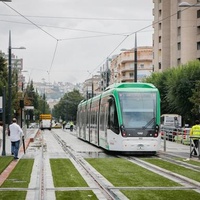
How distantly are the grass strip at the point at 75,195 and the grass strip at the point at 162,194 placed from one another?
80 centimetres

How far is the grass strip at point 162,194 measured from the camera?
39.7 ft

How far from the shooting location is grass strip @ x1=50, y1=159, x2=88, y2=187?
1475 cm

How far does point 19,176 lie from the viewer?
55.1ft

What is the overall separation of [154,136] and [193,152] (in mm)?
1944

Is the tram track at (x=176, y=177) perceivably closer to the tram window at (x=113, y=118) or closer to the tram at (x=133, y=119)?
the tram at (x=133, y=119)

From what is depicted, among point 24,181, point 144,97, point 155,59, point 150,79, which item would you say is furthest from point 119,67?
point 24,181

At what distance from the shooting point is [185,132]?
132ft

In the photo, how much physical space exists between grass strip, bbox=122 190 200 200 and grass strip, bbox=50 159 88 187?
80.6 inches

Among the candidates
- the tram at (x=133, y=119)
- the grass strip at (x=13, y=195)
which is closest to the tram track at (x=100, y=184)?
the grass strip at (x=13, y=195)

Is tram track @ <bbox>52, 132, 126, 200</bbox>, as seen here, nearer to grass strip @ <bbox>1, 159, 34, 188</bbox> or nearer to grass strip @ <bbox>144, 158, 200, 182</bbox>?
grass strip @ <bbox>1, 159, 34, 188</bbox>

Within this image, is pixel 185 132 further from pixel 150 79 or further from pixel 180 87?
pixel 150 79

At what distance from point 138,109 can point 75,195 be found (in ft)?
47.8

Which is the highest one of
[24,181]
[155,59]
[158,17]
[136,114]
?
[158,17]

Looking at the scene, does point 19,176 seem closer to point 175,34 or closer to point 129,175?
point 129,175
